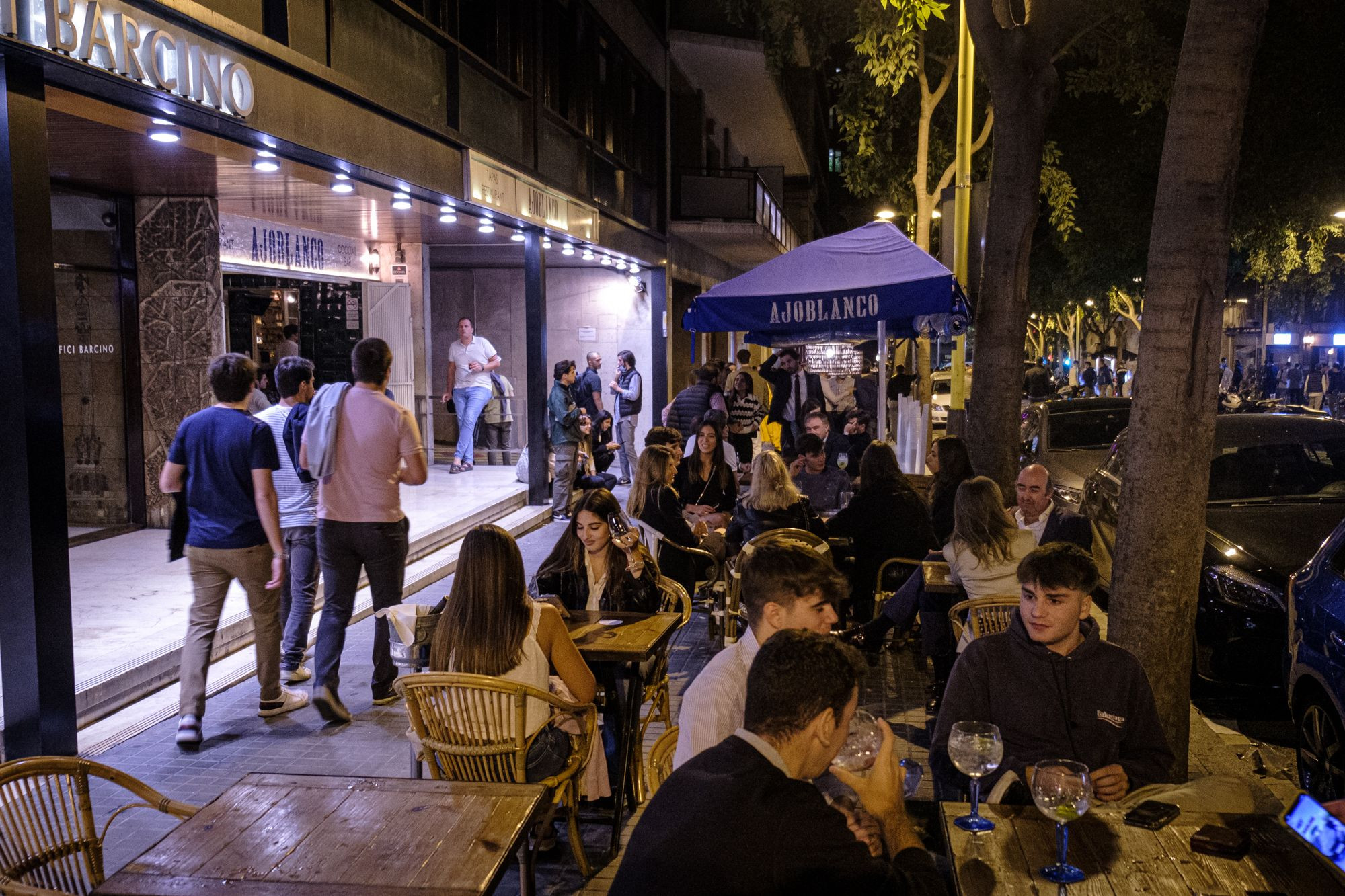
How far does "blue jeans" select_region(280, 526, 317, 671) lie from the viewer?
742 centimetres

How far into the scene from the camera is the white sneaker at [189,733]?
622cm

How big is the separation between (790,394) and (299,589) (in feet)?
29.5

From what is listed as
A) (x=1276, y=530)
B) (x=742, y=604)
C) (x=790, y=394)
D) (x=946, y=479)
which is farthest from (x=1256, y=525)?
(x=790, y=394)

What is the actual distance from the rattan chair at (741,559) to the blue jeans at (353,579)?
204 centimetres

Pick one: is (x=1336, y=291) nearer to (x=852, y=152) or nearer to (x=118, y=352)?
(x=852, y=152)

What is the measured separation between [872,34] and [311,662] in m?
8.88

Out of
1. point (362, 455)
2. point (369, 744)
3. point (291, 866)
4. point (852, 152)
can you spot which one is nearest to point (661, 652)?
point (369, 744)

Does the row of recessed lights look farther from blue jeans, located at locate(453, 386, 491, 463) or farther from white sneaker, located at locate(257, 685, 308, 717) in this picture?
white sneaker, located at locate(257, 685, 308, 717)

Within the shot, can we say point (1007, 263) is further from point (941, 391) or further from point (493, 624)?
point (941, 391)

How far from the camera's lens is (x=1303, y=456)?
8.75 metres

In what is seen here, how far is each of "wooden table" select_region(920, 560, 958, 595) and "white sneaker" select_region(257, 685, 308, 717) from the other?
12.6ft

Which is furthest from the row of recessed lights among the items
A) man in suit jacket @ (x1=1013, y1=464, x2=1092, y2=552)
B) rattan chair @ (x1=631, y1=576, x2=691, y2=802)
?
man in suit jacket @ (x1=1013, y1=464, x2=1092, y2=552)

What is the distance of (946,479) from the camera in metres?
8.36

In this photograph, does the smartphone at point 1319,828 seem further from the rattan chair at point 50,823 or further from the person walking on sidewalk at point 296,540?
the person walking on sidewalk at point 296,540
